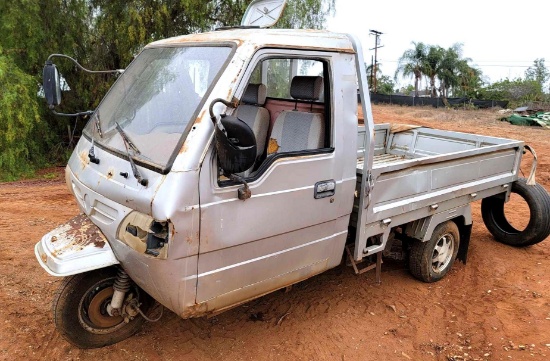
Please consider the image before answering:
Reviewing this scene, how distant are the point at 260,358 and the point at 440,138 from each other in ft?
12.4

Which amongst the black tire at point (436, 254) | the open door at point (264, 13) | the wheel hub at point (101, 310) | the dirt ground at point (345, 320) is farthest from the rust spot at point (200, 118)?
the black tire at point (436, 254)

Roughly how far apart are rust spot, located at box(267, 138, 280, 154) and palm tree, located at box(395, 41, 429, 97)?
3391cm

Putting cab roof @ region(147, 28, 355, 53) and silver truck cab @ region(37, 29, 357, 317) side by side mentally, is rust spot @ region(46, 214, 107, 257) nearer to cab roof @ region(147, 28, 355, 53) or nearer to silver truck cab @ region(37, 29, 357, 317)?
silver truck cab @ region(37, 29, 357, 317)

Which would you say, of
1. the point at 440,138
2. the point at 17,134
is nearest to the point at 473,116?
the point at 440,138

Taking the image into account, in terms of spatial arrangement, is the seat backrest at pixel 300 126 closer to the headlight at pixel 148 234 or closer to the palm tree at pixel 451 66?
the headlight at pixel 148 234

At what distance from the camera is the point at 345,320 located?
12.9 feet

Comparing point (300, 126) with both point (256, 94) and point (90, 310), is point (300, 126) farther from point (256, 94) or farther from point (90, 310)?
point (90, 310)

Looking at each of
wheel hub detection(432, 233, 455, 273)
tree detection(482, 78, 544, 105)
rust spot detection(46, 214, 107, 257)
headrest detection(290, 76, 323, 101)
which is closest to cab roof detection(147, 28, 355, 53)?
headrest detection(290, 76, 323, 101)

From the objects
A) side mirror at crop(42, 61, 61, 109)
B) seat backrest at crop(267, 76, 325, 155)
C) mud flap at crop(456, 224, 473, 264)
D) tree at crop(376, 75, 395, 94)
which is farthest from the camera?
tree at crop(376, 75, 395, 94)

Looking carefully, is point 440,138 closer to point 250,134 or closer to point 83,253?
point 250,134

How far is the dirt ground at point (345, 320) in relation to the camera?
3.45 meters

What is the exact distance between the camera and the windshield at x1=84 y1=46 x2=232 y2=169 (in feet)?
9.36

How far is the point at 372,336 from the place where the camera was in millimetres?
3750

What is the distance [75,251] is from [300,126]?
5.98 feet
